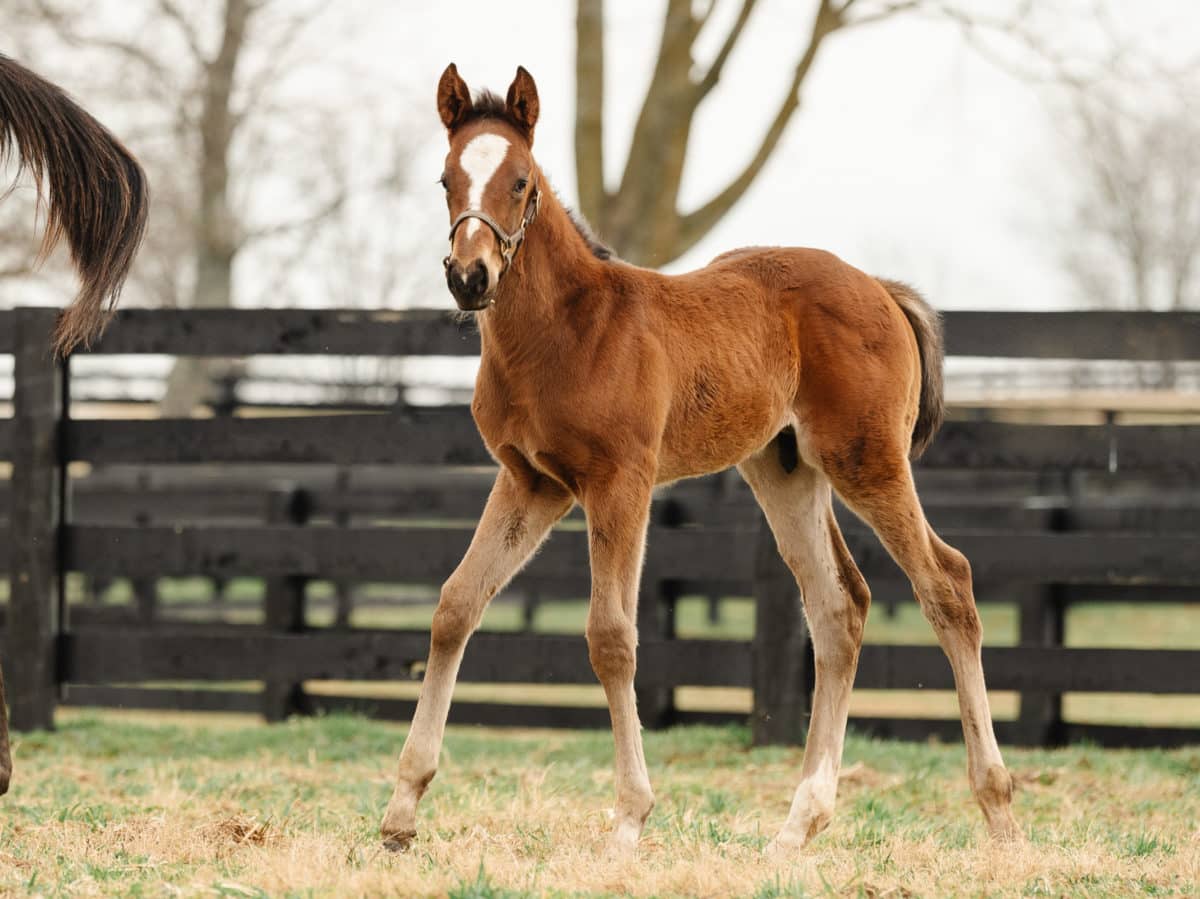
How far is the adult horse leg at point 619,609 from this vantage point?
4090 millimetres

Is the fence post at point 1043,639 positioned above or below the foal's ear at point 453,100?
below

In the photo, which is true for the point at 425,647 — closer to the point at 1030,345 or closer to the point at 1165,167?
the point at 1030,345

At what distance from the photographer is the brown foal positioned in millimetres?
4098

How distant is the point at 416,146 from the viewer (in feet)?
85.9

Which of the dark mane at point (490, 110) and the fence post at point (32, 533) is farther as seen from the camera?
the fence post at point (32, 533)

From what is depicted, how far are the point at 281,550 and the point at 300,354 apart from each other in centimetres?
94

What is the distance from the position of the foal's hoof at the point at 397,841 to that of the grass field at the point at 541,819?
4 centimetres

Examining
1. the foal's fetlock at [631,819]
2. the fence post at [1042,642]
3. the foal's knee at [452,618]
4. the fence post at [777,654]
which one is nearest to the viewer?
the foal's fetlock at [631,819]

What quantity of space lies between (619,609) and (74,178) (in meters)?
2.11

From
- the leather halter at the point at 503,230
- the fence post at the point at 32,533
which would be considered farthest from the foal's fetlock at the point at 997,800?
the fence post at the point at 32,533

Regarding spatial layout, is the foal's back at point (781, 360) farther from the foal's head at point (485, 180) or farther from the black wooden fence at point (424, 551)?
the black wooden fence at point (424, 551)

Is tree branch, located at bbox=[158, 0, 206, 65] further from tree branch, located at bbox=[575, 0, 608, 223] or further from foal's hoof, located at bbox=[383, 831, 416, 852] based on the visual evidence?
foal's hoof, located at bbox=[383, 831, 416, 852]

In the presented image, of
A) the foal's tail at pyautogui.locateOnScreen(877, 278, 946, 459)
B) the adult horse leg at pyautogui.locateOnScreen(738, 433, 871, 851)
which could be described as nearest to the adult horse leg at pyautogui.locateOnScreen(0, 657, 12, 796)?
the adult horse leg at pyautogui.locateOnScreen(738, 433, 871, 851)

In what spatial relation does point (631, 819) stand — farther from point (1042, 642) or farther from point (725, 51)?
point (725, 51)
